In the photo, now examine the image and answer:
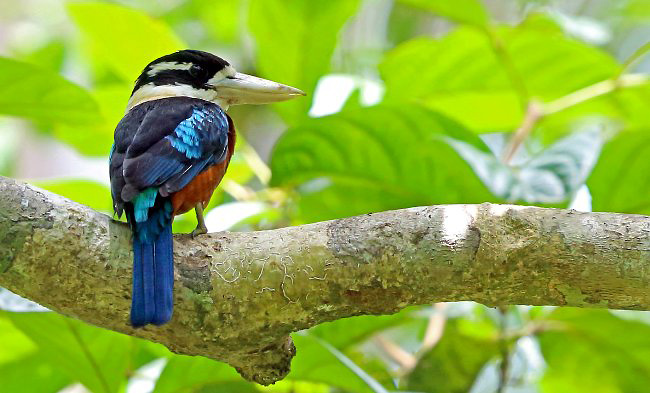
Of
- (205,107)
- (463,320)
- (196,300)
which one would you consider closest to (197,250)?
(196,300)

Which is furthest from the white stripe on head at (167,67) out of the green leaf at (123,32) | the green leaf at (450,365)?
the green leaf at (450,365)

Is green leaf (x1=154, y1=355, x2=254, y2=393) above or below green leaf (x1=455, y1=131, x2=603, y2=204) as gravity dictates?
below

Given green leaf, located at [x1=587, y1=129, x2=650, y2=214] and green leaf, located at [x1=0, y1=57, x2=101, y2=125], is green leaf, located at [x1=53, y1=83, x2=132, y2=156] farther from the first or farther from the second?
green leaf, located at [x1=587, y1=129, x2=650, y2=214]

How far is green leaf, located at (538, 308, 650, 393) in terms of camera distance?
2.90 m

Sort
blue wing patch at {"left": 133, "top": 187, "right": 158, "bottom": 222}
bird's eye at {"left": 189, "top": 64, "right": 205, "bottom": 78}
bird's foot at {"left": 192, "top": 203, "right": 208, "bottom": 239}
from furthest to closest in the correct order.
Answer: bird's eye at {"left": 189, "top": 64, "right": 205, "bottom": 78}, bird's foot at {"left": 192, "top": 203, "right": 208, "bottom": 239}, blue wing patch at {"left": 133, "top": 187, "right": 158, "bottom": 222}

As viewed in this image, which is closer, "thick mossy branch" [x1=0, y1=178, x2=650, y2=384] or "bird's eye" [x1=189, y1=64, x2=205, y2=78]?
"thick mossy branch" [x1=0, y1=178, x2=650, y2=384]

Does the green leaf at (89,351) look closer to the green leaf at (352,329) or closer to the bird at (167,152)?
the bird at (167,152)

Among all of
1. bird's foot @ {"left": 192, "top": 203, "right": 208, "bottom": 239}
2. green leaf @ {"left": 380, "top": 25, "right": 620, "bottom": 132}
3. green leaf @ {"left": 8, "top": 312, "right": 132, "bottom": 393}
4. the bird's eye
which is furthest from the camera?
green leaf @ {"left": 380, "top": 25, "right": 620, "bottom": 132}

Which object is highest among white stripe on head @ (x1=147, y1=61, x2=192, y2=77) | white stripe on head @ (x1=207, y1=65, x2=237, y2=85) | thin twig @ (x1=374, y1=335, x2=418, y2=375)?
white stripe on head @ (x1=147, y1=61, x2=192, y2=77)

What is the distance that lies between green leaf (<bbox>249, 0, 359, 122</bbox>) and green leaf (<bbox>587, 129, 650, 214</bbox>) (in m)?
1.06

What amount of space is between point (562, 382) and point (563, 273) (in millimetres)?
1389

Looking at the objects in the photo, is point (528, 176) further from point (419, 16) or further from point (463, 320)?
point (419, 16)

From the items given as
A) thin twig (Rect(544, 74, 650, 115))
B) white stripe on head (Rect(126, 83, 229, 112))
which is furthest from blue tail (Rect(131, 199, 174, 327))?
thin twig (Rect(544, 74, 650, 115))

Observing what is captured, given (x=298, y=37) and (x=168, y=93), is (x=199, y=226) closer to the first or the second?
(x=168, y=93)
